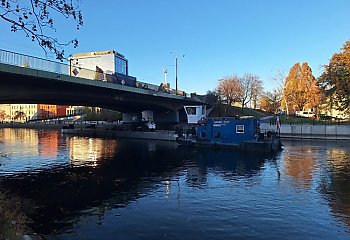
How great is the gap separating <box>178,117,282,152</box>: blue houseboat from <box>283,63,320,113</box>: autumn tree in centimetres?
4957

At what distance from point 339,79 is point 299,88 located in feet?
91.5

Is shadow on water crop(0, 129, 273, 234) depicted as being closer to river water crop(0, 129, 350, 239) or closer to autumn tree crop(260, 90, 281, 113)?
river water crop(0, 129, 350, 239)

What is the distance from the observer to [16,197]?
849 inches

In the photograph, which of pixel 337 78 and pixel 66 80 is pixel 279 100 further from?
pixel 66 80

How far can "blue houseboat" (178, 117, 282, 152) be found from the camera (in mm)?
46469

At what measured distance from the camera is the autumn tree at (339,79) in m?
70.2

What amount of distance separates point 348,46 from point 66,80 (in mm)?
60700

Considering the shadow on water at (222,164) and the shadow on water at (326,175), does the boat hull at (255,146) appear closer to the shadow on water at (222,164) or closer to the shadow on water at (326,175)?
the shadow on water at (222,164)

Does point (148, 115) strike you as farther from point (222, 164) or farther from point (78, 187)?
point (78, 187)

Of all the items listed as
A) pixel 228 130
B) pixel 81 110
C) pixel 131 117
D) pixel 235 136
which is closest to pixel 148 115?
pixel 131 117

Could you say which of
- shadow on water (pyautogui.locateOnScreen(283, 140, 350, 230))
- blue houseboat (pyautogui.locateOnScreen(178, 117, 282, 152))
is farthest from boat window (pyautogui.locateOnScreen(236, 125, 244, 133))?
shadow on water (pyautogui.locateOnScreen(283, 140, 350, 230))

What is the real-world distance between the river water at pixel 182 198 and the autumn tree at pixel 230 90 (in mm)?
73798

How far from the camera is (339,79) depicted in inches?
2776

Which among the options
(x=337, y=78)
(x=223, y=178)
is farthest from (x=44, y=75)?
(x=337, y=78)
